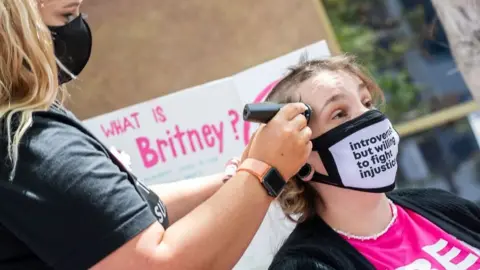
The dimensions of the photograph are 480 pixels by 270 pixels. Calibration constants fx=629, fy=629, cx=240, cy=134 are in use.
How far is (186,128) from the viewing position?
178 centimetres

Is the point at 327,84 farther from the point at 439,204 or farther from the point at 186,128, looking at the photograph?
the point at 186,128

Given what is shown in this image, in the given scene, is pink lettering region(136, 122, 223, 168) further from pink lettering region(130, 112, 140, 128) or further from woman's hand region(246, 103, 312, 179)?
woman's hand region(246, 103, 312, 179)

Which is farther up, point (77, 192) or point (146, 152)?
point (77, 192)

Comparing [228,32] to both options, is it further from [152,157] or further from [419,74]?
[419,74]

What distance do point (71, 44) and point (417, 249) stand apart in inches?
31.2

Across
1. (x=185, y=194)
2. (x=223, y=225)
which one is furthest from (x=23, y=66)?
(x=185, y=194)

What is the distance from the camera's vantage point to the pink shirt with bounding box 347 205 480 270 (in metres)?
1.25

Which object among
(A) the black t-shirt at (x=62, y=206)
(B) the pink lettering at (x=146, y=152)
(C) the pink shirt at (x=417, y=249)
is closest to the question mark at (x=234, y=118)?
(B) the pink lettering at (x=146, y=152)

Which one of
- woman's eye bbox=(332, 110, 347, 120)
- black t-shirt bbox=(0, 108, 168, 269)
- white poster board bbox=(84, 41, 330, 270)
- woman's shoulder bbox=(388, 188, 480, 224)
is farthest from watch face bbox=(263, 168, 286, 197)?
white poster board bbox=(84, 41, 330, 270)

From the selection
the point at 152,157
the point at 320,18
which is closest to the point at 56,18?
the point at 152,157

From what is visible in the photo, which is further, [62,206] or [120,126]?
[120,126]

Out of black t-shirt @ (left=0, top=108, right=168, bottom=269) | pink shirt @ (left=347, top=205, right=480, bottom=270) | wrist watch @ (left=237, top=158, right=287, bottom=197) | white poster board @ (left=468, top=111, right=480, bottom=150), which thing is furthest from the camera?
white poster board @ (left=468, top=111, right=480, bottom=150)

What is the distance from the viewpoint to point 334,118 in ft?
4.21

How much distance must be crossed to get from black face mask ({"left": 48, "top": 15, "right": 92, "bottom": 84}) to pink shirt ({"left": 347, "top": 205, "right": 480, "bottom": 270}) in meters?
0.65
